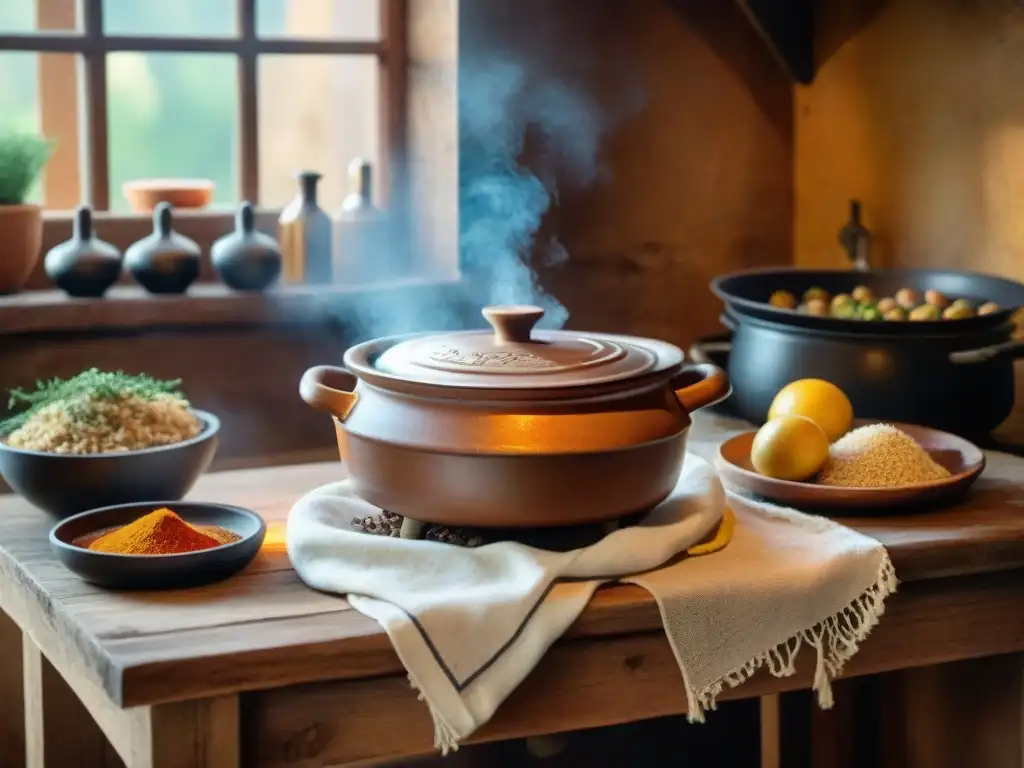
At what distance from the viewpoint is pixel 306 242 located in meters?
2.25

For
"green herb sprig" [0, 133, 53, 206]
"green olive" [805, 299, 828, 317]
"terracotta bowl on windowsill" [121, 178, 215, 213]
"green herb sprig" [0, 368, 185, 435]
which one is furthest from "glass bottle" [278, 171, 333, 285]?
"green olive" [805, 299, 828, 317]

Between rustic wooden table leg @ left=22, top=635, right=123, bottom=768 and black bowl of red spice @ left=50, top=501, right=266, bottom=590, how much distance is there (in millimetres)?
188

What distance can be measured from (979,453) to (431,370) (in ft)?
2.30

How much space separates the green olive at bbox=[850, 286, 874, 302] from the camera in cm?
203

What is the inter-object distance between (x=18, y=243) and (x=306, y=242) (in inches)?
17.2

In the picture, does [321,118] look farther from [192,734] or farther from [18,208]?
[192,734]

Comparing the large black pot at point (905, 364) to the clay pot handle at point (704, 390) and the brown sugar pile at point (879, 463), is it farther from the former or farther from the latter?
the clay pot handle at point (704, 390)

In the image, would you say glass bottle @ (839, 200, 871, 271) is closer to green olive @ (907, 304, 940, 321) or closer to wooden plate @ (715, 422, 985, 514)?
green olive @ (907, 304, 940, 321)

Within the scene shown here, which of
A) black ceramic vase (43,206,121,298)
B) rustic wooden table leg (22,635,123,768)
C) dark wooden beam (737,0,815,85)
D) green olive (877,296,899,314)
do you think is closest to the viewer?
rustic wooden table leg (22,635,123,768)

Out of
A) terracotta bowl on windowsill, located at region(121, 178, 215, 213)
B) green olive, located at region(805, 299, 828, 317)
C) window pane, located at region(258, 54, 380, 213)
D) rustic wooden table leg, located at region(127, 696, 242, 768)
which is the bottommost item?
rustic wooden table leg, located at region(127, 696, 242, 768)

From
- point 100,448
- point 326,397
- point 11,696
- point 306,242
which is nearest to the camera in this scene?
point 326,397

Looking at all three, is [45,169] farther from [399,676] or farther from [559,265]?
[399,676]

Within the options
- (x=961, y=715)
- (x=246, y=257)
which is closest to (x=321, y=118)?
(x=246, y=257)

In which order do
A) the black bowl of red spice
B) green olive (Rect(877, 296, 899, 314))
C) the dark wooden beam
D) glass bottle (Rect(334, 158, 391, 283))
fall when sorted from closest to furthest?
the black bowl of red spice
green olive (Rect(877, 296, 899, 314))
glass bottle (Rect(334, 158, 391, 283))
the dark wooden beam
